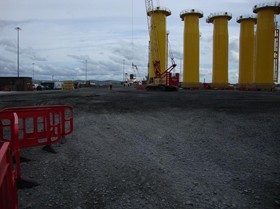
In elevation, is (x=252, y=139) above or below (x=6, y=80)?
below

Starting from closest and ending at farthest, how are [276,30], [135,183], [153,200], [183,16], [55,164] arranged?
[153,200] < [135,183] < [55,164] < [276,30] < [183,16]

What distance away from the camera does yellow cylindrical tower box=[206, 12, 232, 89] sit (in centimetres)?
5875

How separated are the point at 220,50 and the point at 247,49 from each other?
7138 mm

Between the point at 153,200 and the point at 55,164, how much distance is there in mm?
2600

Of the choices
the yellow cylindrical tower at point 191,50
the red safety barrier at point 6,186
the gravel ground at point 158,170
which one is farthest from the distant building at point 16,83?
the red safety barrier at point 6,186

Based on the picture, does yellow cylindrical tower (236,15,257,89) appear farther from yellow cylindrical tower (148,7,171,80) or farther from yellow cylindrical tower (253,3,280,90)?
yellow cylindrical tower (148,7,171,80)

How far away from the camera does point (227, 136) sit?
8.05m

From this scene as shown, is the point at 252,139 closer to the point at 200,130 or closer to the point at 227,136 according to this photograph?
the point at 227,136

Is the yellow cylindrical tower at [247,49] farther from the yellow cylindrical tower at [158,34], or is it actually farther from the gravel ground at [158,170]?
the gravel ground at [158,170]

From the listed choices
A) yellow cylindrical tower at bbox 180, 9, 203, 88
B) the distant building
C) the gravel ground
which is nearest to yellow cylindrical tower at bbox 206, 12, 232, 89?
yellow cylindrical tower at bbox 180, 9, 203, 88

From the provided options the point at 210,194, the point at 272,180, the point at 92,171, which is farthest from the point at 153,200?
the point at 272,180

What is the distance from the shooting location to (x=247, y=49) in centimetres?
6038

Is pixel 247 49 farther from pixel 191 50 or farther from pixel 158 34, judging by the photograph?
pixel 158 34

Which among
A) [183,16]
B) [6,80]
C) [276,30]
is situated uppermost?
[183,16]
